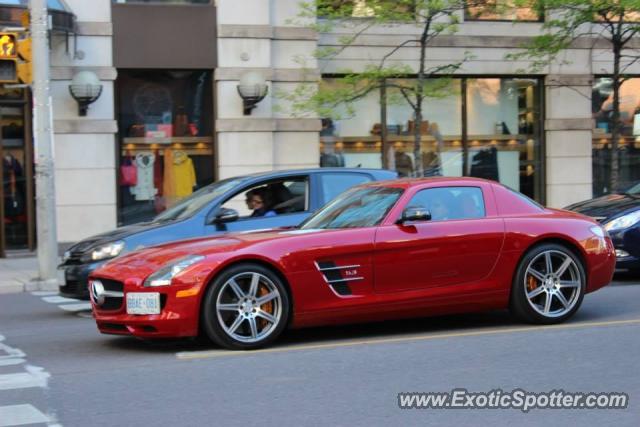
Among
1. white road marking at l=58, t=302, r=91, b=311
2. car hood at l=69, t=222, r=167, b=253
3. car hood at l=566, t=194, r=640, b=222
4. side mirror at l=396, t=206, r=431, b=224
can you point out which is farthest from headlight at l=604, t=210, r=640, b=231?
white road marking at l=58, t=302, r=91, b=311

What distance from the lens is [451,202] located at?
8.15 metres

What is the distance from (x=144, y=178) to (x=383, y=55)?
583 centimetres

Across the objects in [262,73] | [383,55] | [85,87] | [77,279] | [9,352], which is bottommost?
[9,352]

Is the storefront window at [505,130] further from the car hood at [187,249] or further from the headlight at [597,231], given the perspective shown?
the car hood at [187,249]

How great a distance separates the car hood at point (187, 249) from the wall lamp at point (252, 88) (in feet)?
32.3

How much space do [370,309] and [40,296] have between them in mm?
6651

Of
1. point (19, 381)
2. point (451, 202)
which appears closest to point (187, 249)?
point (19, 381)

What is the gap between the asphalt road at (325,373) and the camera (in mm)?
5508

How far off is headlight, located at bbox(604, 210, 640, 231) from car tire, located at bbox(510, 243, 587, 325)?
3640 millimetres

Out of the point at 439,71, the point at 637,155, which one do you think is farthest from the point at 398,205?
the point at 637,155

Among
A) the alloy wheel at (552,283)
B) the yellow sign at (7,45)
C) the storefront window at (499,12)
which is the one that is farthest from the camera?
the storefront window at (499,12)

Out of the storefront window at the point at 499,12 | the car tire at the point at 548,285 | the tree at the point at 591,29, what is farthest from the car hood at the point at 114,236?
the storefront window at the point at 499,12

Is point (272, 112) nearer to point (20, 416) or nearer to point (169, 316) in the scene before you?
point (169, 316)

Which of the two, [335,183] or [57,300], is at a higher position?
[335,183]
